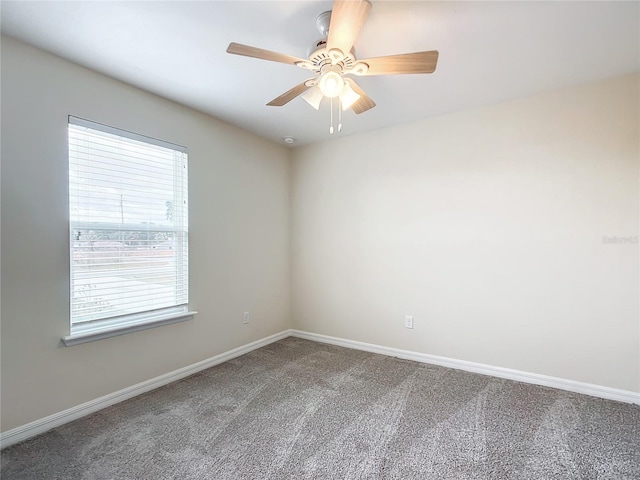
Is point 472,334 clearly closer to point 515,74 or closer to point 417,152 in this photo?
point 417,152

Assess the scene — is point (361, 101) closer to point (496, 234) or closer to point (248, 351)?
point (496, 234)

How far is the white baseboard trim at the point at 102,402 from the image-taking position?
188cm

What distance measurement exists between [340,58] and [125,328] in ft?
7.56

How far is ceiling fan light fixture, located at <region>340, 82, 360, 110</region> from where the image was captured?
1847mm

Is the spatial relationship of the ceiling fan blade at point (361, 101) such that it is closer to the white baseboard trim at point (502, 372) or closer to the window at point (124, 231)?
the window at point (124, 231)

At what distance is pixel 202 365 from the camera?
9.68ft

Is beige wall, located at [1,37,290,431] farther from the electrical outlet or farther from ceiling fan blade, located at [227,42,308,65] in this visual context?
the electrical outlet

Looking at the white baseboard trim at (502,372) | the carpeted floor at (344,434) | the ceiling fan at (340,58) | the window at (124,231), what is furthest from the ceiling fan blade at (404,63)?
the white baseboard trim at (502,372)

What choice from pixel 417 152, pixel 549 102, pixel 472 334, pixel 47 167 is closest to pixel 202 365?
pixel 47 167

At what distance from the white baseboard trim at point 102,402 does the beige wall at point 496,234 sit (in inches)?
52.1

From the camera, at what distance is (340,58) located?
1605mm

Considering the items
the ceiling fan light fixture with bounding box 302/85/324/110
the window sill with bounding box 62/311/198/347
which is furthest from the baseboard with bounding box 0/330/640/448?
the ceiling fan light fixture with bounding box 302/85/324/110

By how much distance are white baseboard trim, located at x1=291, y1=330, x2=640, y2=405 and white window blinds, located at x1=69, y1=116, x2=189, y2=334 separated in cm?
187

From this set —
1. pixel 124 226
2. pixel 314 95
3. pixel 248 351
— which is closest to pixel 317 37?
pixel 314 95
